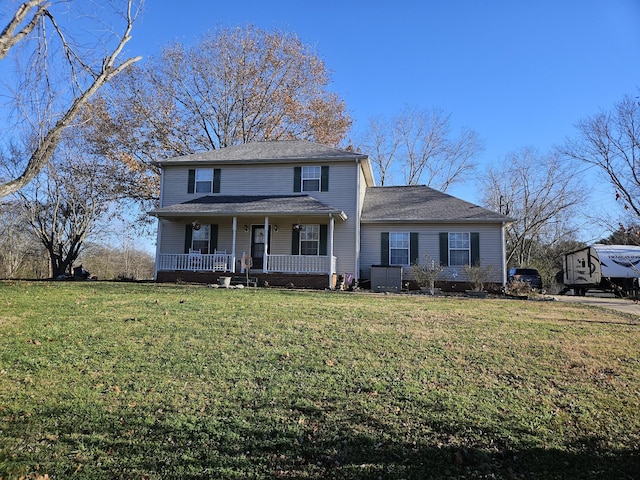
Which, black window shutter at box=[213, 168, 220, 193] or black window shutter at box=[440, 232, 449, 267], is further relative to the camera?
black window shutter at box=[213, 168, 220, 193]

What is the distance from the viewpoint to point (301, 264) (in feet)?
52.6

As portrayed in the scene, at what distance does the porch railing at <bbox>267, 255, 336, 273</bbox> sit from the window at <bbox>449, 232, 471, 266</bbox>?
496 centimetres

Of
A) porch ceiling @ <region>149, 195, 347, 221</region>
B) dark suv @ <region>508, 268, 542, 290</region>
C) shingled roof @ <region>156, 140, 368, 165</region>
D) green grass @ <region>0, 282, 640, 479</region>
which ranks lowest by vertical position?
green grass @ <region>0, 282, 640, 479</region>

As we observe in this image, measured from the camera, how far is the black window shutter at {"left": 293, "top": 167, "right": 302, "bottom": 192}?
17672mm

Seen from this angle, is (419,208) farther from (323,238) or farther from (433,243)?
(323,238)

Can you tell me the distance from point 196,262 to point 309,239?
467 cm

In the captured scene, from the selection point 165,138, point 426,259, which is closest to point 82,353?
point 426,259

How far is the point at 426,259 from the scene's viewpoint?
17047 millimetres

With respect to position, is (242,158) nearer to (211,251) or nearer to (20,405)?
(211,251)

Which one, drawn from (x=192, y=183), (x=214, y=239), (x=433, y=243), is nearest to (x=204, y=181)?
(x=192, y=183)

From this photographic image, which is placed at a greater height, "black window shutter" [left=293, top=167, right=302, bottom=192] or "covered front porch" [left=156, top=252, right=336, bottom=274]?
"black window shutter" [left=293, top=167, right=302, bottom=192]

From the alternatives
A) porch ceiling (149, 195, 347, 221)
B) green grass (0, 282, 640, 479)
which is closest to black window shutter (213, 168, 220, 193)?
porch ceiling (149, 195, 347, 221)

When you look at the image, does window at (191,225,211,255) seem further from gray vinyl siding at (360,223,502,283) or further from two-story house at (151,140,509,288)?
gray vinyl siding at (360,223,502,283)

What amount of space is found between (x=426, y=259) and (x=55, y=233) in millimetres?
21431
